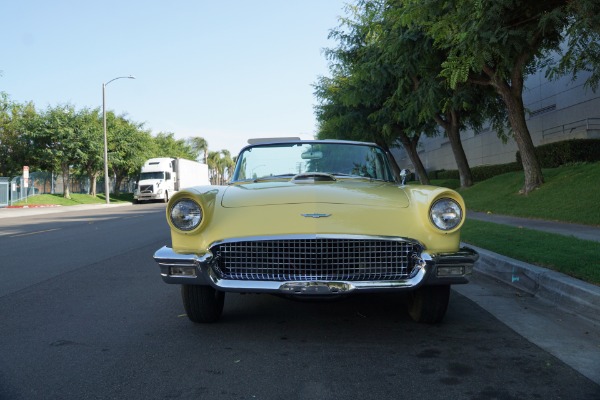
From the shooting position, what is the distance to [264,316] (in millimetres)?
4676

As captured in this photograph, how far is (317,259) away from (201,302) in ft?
3.61

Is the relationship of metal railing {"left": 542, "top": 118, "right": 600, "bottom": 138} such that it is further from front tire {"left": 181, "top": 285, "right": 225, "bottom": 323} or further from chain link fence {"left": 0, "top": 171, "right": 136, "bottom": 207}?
chain link fence {"left": 0, "top": 171, "right": 136, "bottom": 207}

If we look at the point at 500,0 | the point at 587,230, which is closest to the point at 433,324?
the point at 587,230

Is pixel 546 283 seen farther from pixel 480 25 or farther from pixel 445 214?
pixel 480 25

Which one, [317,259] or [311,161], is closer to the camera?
[317,259]

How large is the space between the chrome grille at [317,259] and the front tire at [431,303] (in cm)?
51

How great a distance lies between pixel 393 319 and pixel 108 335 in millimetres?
2350

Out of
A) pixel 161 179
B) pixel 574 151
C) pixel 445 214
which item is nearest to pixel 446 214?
pixel 445 214

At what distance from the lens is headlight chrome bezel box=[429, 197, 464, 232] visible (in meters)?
3.93

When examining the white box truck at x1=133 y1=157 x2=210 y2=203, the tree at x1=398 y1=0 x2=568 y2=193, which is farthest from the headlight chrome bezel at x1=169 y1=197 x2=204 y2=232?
the white box truck at x1=133 y1=157 x2=210 y2=203

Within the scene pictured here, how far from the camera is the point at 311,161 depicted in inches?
219

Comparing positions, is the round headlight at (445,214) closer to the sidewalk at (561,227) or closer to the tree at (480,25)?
the sidewalk at (561,227)

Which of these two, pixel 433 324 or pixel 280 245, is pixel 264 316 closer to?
pixel 280 245

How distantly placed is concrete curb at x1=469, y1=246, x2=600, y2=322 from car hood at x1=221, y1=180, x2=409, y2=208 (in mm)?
1923
